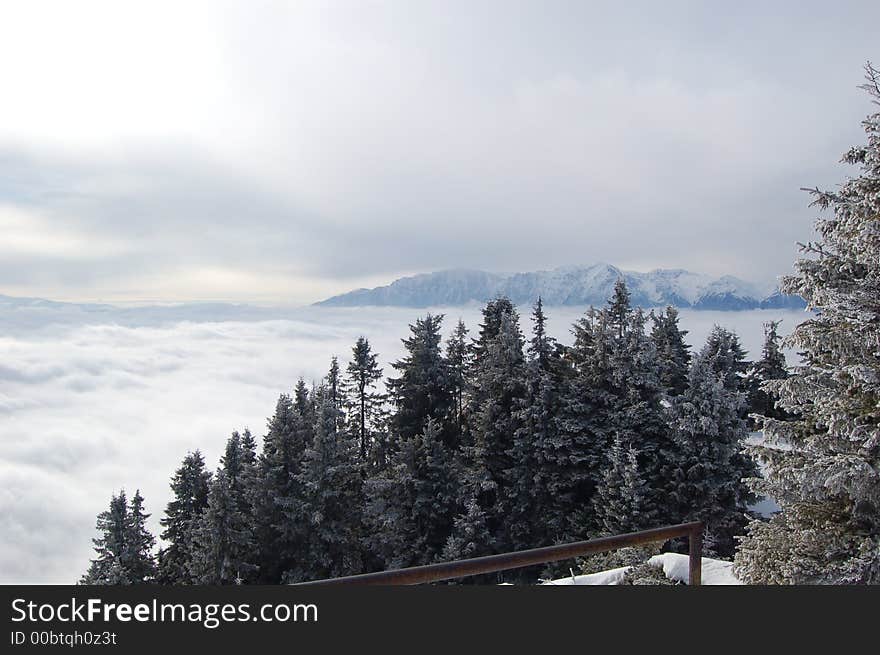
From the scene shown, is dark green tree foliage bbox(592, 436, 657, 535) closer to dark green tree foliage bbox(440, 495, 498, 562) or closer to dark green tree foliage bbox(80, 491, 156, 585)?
dark green tree foliage bbox(440, 495, 498, 562)

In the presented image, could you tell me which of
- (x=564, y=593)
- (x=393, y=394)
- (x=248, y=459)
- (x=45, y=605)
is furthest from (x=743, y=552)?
(x=248, y=459)

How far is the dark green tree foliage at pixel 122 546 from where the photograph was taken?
32.2 metres

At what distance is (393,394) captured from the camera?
1405 inches

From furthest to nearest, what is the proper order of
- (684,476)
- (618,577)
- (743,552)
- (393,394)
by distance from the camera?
1. (393,394)
2. (684,476)
3. (618,577)
4. (743,552)

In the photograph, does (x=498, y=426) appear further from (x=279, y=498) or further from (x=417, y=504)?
(x=279, y=498)

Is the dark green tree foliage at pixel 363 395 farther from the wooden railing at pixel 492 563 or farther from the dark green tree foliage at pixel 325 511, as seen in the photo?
the wooden railing at pixel 492 563

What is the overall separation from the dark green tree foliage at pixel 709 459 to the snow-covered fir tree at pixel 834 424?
1732cm

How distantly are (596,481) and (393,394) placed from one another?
46.4 ft

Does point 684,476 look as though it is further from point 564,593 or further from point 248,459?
point 248,459

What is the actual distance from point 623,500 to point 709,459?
183 inches

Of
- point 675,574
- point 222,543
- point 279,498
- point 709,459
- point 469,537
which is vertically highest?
point 675,574

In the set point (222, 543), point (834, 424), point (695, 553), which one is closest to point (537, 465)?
point (222, 543)

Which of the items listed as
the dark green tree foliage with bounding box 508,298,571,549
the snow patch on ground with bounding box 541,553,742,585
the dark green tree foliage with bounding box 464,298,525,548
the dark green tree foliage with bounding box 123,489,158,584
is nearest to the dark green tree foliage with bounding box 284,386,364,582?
the dark green tree foliage with bounding box 464,298,525,548

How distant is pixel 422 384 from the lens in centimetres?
3369
